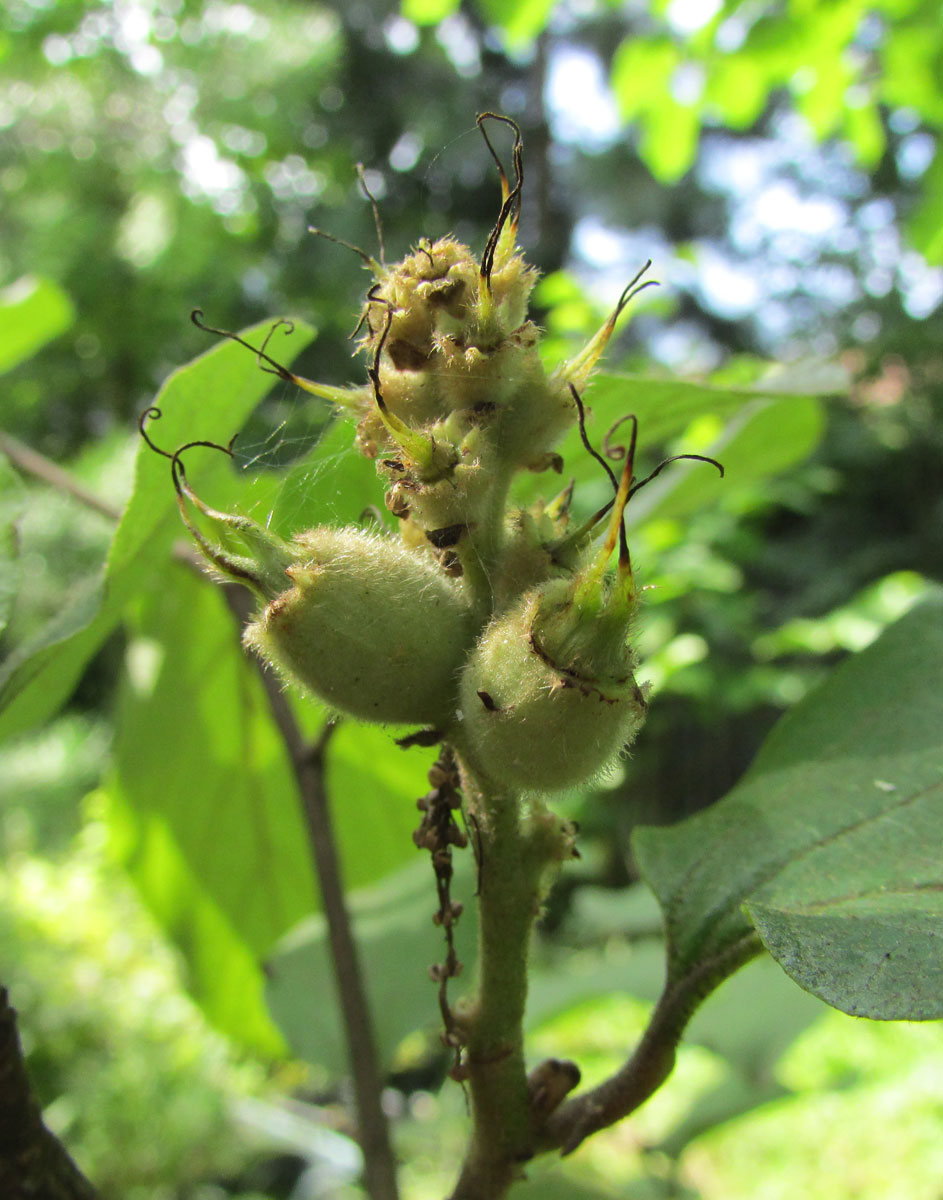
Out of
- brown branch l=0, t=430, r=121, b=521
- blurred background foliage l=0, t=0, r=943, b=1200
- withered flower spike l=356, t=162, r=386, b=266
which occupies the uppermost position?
withered flower spike l=356, t=162, r=386, b=266

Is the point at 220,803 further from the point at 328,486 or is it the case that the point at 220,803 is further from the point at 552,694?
the point at 552,694

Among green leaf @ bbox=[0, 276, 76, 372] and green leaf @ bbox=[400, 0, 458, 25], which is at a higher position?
green leaf @ bbox=[400, 0, 458, 25]

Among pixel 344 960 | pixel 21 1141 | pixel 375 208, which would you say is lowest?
pixel 344 960

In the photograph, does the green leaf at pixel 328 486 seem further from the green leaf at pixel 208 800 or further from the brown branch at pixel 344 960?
the green leaf at pixel 208 800

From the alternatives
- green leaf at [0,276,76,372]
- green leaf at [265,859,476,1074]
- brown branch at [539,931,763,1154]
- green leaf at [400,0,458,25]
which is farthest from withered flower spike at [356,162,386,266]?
green leaf at [400,0,458,25]

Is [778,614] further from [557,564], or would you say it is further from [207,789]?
[557,564]

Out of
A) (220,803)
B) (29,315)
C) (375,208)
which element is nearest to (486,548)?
(375,208)

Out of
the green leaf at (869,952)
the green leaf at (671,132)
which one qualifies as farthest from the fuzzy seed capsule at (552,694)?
the green leaf at (671,132)

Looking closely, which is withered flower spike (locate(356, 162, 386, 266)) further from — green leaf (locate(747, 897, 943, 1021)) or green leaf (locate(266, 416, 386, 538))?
green leaf (locate(747, 897, 943, 1021))
